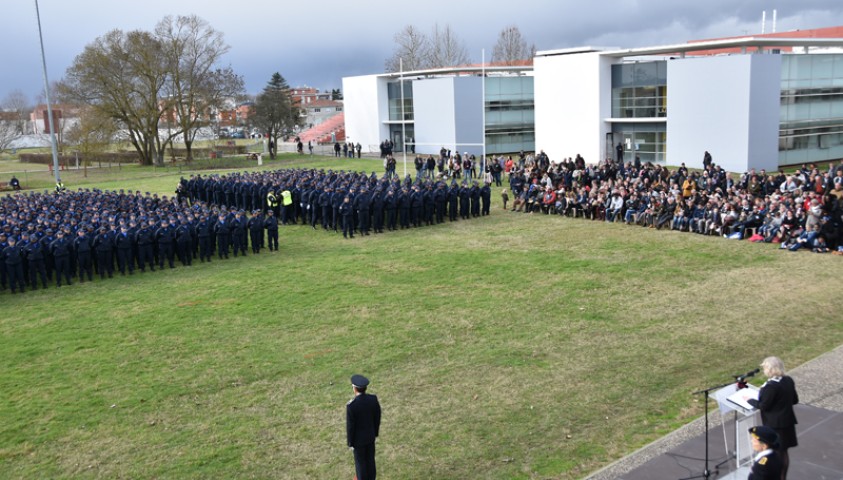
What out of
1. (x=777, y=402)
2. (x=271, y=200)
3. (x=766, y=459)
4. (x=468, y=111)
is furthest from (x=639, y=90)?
(x=766, y=459)

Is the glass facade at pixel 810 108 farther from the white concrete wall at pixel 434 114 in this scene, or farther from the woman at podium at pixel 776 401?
the woman at podium at pixel 776 401

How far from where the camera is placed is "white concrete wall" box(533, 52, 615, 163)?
121 ft

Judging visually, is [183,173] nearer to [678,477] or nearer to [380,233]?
[380,233]

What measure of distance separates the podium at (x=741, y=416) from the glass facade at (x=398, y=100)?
4389 cm

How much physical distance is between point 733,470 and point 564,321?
18.0ft

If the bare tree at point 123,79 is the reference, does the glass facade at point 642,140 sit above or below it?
below

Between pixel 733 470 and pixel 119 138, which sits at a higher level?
pixel 119 138

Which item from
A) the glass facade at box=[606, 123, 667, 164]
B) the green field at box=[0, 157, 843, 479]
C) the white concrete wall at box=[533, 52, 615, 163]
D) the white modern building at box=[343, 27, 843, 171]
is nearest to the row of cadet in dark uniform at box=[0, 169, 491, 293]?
the green field at box=[0, 157, 843, 479]

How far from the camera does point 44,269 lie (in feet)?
55.4

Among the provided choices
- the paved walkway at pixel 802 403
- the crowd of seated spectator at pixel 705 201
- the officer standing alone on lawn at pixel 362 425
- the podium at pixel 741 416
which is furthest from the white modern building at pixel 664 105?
the officer standing alone on lawn at pixel 362 425

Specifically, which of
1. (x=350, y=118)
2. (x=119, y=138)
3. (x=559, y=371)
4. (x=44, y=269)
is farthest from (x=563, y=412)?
(x=119, y=138)

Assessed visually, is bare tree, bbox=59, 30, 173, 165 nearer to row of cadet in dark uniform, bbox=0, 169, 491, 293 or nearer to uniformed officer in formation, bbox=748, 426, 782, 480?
row of cadet in dark uniform, bbox=0, 169, 491, 293

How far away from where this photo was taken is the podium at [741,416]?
6.53m

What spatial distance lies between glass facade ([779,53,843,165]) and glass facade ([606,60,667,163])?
17.6 feet
